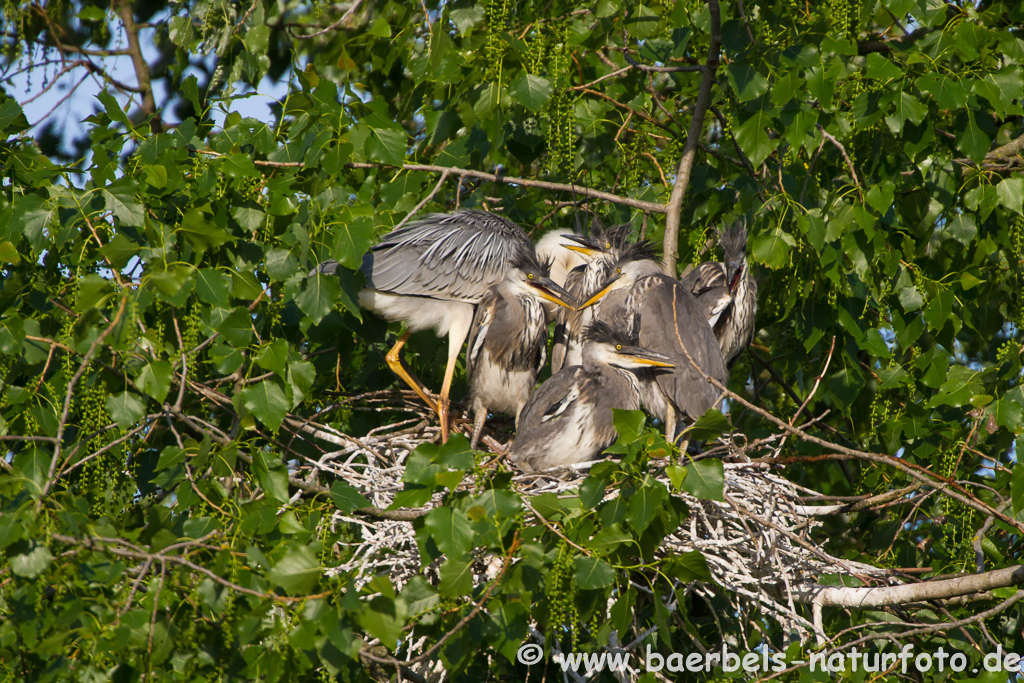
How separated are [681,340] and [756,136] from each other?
1.20 metres

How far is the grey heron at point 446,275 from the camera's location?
446 centimetres

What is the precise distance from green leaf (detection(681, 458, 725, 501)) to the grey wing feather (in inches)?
61.3

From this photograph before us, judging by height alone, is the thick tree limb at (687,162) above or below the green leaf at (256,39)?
below

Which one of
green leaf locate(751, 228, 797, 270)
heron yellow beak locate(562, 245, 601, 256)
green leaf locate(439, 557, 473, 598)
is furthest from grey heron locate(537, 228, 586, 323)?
green leaf locate(439, 557, 473, 598)

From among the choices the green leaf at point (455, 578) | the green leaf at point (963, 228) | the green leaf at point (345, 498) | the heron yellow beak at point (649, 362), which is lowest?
the heron yellow beak at point (649, 362)

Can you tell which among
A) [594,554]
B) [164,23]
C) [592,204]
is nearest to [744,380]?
[592,204]

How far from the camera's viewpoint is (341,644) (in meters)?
2.18

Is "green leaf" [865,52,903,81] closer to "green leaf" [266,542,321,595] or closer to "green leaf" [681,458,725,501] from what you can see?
"green leaf" [681,458,725,501]

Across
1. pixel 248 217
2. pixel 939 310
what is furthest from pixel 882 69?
pixel 248 217

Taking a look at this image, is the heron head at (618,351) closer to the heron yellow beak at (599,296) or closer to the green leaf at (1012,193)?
the heron yellow beak at (599,296)

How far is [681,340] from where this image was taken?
4309 millimetres

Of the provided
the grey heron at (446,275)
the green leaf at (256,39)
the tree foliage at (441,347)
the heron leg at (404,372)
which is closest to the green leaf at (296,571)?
the tree foliage at (441,347)

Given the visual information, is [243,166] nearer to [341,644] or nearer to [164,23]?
[341,644]

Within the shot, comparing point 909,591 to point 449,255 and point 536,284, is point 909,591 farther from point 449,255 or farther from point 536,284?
point 449,255
